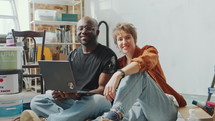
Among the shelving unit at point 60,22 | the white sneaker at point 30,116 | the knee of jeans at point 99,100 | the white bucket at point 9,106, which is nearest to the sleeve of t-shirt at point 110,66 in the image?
the knee of jeans at point 99,100

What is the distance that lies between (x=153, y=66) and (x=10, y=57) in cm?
130

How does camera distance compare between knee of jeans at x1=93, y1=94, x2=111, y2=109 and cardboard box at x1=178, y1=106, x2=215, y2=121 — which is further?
knee of jeans at x1=93, y1=94, x2=111, y2=109

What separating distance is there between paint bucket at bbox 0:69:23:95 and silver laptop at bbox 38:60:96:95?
0.61m

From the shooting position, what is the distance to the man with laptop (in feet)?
5.82

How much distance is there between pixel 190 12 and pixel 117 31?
38.1 inches

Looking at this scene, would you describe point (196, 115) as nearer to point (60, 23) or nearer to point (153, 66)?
point (153, 66)

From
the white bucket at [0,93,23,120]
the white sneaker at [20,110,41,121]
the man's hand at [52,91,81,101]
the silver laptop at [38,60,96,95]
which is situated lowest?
the white bucket at [0,93,23,120]

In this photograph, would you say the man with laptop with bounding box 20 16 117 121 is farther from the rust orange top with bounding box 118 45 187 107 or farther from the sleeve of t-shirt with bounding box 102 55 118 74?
the rust orange top with bounding box 118 45 187 107

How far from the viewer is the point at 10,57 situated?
7.25 feet

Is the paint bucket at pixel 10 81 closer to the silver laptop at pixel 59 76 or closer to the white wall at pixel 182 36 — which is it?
the silver laptop at pixel 59 76

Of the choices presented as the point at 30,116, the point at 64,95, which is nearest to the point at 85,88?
the point at 64,95

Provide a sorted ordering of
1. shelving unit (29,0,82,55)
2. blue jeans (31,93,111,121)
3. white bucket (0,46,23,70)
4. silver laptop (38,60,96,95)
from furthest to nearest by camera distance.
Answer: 1. shelving unit (29,0,82,55)
2. white bucket (0,46,23,70)
3. blue jeans (31,93,111,121)
4. silver laptop (38,60,96,95)

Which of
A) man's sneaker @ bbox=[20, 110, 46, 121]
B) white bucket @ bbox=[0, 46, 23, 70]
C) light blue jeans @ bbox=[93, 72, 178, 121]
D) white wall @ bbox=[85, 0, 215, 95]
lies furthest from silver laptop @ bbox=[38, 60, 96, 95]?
white wall @ bbox=[85, 0, 215, 95]

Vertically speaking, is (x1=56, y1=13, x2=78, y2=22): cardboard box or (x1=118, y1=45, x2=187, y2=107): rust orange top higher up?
(x1=56, y1=13, x2=78, y2=22): cardboard box
